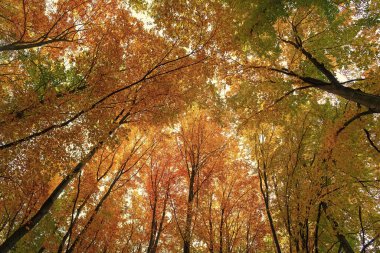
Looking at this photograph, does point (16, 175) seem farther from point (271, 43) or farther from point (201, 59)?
point (271, 43)

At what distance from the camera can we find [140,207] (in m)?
14.6

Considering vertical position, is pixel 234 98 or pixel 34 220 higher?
pixel 234 98

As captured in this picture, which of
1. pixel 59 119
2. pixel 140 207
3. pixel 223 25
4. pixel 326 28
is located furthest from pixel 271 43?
pixel 140 207

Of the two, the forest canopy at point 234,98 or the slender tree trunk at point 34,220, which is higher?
the forest canopy at point 234,98

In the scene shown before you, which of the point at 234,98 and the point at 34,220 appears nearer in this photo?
the point at 34,220

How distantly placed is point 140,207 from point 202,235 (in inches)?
245

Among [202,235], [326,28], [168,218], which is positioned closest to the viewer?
[326,28]

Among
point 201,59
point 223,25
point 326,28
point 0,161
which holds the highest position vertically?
point 326,28

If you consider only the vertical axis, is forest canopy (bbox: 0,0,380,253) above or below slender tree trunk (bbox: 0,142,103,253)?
above

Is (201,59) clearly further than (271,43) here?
Yes

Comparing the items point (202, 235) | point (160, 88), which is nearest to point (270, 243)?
point (202, 235)

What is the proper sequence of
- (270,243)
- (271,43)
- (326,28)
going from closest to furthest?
(271,43)
(326,28)
(270,243)

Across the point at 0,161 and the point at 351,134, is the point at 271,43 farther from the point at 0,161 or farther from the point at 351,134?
the point at 0,161

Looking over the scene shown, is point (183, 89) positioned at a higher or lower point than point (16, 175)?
higher
